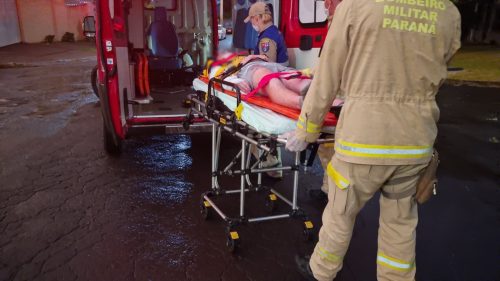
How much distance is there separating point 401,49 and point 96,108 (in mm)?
6815

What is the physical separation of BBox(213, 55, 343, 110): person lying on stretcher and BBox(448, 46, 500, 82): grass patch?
9.00 metres

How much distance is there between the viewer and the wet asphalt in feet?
→ 9.37

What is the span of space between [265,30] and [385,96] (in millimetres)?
2412

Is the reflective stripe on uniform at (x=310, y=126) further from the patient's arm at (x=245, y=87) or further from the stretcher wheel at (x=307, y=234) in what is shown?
the stretcher wheel at (x=307, y=234)

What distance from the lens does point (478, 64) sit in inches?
571

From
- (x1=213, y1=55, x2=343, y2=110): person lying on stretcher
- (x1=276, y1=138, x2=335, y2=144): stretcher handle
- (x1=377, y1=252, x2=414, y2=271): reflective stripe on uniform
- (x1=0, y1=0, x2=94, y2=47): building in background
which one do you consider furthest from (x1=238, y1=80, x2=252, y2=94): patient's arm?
(x1=0, y1=0, x2=94, y2=47): building in background

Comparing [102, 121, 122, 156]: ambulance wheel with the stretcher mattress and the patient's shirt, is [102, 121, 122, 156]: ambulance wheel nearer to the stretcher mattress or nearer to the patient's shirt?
the patient's shirt

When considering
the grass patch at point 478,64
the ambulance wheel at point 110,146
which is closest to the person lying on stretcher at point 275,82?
the ambulance wheel at point 110,146

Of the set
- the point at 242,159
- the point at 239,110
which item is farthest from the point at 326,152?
the point at 239,110

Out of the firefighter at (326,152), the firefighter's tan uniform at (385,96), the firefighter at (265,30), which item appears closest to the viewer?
the firefighter's tan uniform at (385,96)

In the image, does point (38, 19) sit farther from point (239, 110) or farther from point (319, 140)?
point (319, 140)

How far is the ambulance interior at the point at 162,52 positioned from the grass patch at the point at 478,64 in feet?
22.4

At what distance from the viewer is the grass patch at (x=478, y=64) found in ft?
41.6

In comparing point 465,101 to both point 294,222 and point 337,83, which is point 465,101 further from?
point 337,83
